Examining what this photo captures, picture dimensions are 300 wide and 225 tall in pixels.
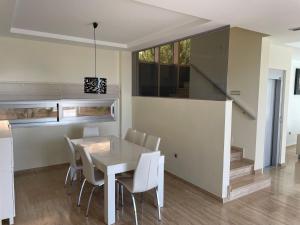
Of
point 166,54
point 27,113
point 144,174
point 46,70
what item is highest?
point 166,54

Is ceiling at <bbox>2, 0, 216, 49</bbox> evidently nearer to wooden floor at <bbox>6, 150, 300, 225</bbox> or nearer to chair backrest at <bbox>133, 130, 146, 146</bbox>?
chair backrest at <bbox>133, 130, 146, 146</bbox>

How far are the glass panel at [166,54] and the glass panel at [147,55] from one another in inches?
11.6

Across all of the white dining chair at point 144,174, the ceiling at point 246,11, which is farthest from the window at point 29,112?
the ceiling at point 246,11

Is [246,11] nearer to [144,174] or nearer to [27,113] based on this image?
[144,174]

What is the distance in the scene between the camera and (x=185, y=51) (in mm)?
4184

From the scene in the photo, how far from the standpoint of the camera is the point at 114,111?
5621 mm

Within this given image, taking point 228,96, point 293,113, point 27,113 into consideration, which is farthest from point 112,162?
point 293,113

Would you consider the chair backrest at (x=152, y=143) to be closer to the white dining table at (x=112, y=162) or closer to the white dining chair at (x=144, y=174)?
the white dining table at (x=112, y=162)

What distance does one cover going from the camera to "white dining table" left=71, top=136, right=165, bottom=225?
282cm

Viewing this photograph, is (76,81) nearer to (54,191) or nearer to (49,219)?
(54,191)

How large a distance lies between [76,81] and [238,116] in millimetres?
3493

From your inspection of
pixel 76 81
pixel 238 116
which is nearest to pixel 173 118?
pixel 238 116

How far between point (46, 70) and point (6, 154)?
96.1 inches

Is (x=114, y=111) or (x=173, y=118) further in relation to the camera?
(x=114, y=111)
